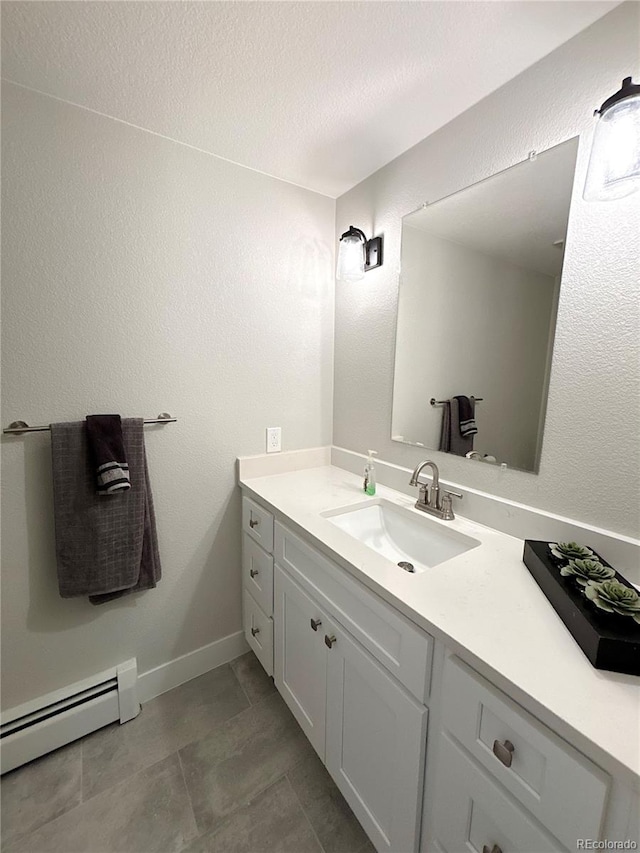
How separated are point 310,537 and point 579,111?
1360 mm

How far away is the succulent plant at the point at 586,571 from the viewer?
0.74m

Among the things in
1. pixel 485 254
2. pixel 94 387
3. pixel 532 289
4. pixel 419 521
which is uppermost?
pixel 485 254

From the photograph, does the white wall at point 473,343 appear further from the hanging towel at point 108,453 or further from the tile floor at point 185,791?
the tile floor at point 185,791

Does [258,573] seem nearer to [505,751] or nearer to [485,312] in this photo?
[505,751]

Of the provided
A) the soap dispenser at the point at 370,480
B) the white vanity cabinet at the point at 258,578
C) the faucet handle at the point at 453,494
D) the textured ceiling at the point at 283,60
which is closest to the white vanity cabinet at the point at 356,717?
the white vanity cabinet at the point at 258,578

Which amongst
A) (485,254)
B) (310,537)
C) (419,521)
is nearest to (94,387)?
(310,537)

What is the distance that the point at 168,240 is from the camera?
4.43ft

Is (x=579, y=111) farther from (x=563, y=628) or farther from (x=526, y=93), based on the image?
(x=563, y=628)

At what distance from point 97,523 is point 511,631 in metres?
1.29

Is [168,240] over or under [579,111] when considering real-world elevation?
under

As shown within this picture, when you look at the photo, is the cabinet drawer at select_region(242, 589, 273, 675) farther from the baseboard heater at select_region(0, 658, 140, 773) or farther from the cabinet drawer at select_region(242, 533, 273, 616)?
the baseboard heater at select_region(0, 658, 140, 773)

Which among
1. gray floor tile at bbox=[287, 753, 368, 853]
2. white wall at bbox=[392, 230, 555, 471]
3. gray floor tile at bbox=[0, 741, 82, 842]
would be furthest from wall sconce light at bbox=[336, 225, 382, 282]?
gray floor tile at bbox=[0, 741, 82, 842]

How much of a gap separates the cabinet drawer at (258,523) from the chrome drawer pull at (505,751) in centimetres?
91

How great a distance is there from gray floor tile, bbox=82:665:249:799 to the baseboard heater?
0.06 metres
